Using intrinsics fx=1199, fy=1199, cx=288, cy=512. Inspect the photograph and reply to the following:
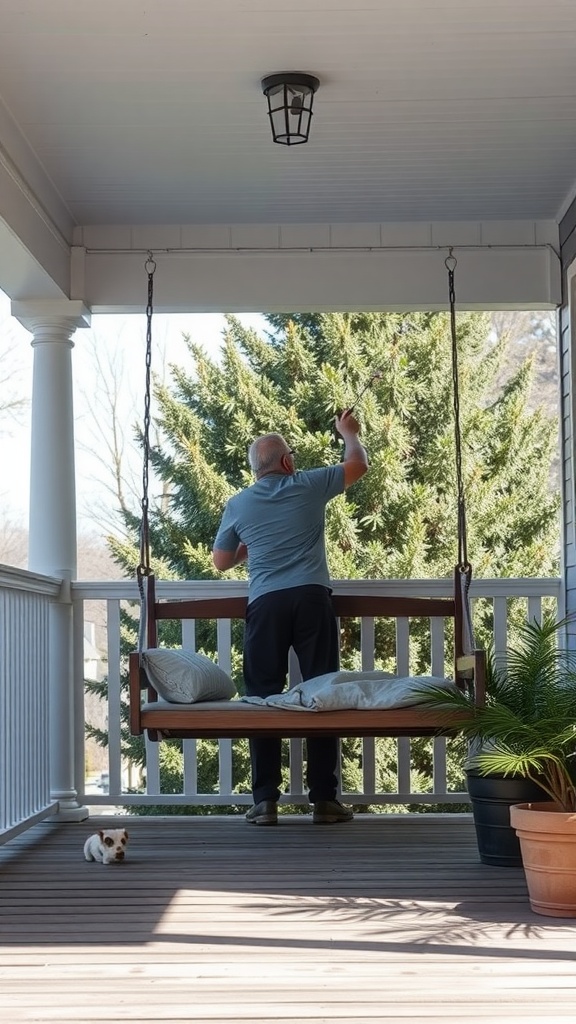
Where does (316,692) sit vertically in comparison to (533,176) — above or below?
below

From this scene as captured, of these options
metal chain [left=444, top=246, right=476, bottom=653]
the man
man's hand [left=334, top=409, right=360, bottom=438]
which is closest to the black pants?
the man

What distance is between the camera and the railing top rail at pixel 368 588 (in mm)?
5156

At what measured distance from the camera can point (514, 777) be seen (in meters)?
3.80

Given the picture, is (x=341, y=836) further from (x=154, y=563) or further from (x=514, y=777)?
(x=154, y=563)

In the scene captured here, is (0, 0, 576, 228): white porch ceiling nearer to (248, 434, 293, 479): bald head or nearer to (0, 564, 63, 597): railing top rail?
(248, 434, 293, 479): bald head

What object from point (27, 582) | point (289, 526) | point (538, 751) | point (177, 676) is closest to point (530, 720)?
point (538, 751)

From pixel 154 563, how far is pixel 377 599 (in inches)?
263

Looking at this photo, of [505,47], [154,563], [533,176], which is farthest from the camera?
[154,563]

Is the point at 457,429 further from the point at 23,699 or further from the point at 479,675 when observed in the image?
the point at 23,699

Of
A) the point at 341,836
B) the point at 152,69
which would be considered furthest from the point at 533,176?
the point at 341,836

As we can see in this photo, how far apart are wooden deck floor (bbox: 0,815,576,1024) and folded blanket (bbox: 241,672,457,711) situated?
1.66 feet

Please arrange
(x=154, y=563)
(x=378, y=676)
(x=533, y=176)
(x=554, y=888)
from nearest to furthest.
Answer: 1. (x=554, y=888)
2. (x=378, y=676)
3. (x=533, y=176)
4. (x=154, y=563)

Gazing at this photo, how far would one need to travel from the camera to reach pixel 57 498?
518 cm

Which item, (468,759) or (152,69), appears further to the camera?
(468,759)
